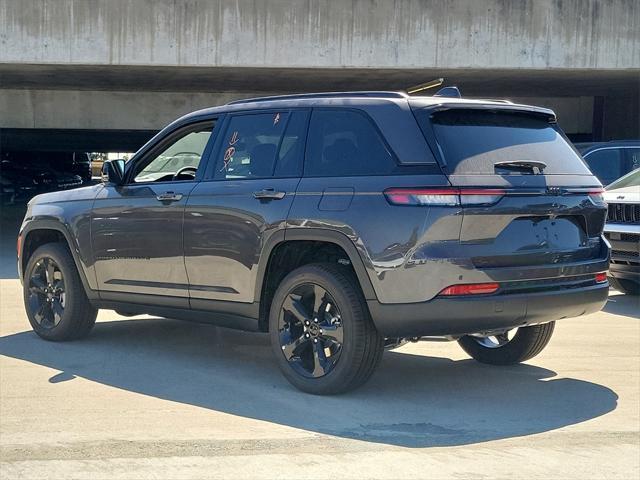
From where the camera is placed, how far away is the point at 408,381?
6246 millimetres

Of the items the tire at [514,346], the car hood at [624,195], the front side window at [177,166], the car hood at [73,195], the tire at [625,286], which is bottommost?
the tire at [625,286]

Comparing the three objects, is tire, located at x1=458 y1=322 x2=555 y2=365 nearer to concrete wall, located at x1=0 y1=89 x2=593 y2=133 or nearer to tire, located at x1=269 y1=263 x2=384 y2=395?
tire, located at x1=269 y1=263 x2=384 y2=395

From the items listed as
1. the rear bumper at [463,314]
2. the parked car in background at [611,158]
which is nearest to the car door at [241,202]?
the rear bumper at [463,314]

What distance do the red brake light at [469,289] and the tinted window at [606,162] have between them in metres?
7.43

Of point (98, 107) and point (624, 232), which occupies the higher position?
point (98, 107)

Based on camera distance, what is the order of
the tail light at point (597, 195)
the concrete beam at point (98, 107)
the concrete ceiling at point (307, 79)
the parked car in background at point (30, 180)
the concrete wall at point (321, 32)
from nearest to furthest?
the tail light at point (597, 195) < the concrete wall at point (321, 32) < the concrete ceiling at point (307, 79) < the concrete beam at point (98, 107) < the parked car in background at point (30, 180)

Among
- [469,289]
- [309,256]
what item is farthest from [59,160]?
[469,289]

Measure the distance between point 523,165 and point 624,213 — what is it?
4646mm

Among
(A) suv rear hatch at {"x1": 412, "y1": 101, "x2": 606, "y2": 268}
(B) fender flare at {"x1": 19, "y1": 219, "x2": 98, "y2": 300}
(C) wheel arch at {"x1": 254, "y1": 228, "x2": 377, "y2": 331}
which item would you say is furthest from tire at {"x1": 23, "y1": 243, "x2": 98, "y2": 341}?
(A) suv rear hatch at {"x1": 412, "y1": 101, "x2": 606, "y2": 268}

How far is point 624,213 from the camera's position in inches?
381

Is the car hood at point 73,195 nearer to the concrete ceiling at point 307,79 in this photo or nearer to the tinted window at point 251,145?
the tinted window at point 251,145

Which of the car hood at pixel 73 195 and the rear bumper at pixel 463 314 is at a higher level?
the car hood at pixel 73 195

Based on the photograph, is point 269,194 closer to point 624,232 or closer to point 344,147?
point 344,147

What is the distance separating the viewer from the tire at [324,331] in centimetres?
546
